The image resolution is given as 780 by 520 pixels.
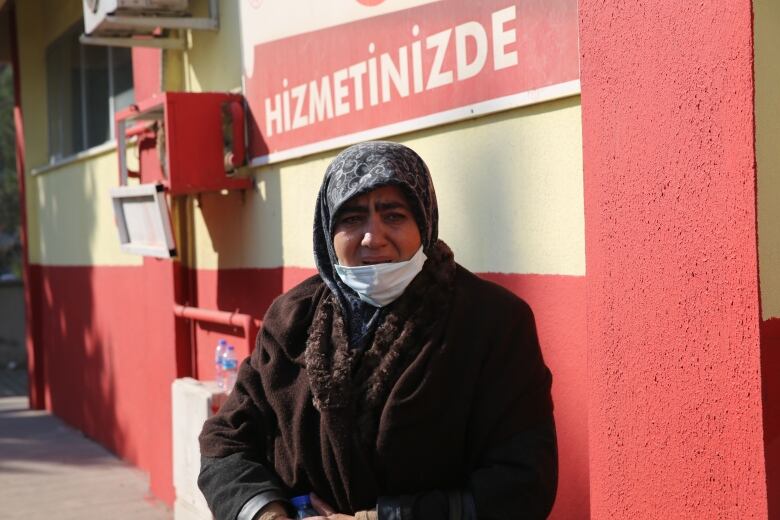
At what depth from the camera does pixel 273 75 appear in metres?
5.21

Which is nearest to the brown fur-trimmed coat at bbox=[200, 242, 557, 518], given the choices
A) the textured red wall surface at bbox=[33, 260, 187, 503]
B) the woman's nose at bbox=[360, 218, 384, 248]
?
the woman's nose at bbox=[360, 218, 384, 248]

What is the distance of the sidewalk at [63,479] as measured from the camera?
6.80 metres

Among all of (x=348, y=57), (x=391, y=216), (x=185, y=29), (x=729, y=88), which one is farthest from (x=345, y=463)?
(x=185, y=29)

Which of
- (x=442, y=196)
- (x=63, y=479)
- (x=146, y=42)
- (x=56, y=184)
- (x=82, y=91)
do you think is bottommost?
(x=63, y=479)

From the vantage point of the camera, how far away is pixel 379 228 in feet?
8.41

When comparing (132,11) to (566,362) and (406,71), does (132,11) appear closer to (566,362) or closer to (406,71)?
(406,71)

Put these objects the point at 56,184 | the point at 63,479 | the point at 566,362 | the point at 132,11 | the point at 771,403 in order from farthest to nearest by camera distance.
Result: the point at 56,184
the point at 63,479
the point at 132,11
the point at 566,362
the point at 771,403

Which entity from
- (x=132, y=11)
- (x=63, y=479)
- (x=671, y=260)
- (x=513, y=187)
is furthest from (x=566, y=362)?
(x=63, y=479)

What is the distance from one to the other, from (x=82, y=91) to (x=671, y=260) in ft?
25.7

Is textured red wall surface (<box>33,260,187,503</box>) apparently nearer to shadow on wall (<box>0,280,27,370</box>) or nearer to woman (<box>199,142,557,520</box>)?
woman (<box>199,142,557,520</box>)

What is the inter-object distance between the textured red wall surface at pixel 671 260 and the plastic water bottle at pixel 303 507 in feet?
2.39

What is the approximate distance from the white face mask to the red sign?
2.89ft

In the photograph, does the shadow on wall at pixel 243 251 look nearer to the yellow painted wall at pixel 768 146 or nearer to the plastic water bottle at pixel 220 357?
the plastic water bottle at pixel 220 357

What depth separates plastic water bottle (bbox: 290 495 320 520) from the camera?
8.53 ft
